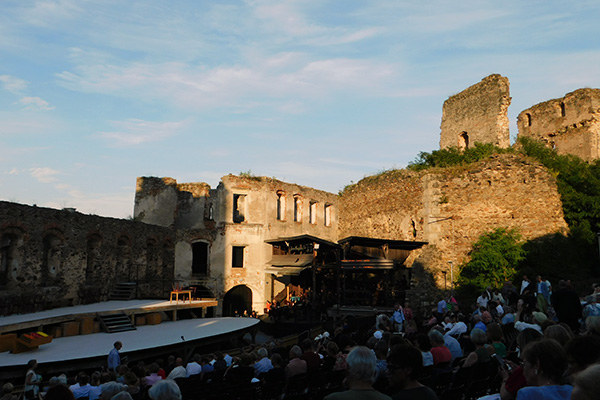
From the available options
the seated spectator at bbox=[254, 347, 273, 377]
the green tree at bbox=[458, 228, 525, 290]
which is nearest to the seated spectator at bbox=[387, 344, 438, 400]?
the seated spectator at bbox=[254, 347, 273, 377]

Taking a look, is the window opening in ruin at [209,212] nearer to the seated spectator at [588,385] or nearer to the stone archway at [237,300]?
the stone archway at [237,300]

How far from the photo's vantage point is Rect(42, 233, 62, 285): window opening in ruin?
64.7ft

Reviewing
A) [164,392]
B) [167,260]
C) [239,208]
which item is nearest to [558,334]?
[164,392]

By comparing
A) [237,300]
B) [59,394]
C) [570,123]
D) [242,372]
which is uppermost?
[570,123]

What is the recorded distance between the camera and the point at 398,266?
953 inches

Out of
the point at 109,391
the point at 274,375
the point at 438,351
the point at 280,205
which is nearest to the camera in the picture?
the point at 109,391

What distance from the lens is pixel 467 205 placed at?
22.8 meters

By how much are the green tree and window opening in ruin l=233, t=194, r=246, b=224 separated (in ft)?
48.3

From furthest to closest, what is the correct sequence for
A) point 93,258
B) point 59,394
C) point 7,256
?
point 93,258
point 7,256
point 59,394

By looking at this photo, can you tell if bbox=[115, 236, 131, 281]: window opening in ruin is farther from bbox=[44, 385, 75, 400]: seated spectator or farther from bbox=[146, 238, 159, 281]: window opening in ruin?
bbox=[44, 385, 75, 400]: seated spectator

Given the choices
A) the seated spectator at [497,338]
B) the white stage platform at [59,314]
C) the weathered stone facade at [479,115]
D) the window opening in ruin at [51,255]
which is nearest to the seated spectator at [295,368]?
the seated spectator at [497,338]

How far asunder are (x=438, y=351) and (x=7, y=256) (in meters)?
17.4

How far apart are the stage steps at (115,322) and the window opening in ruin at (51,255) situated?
4.21 m

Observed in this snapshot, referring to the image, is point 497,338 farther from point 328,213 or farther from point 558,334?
point 328,213
